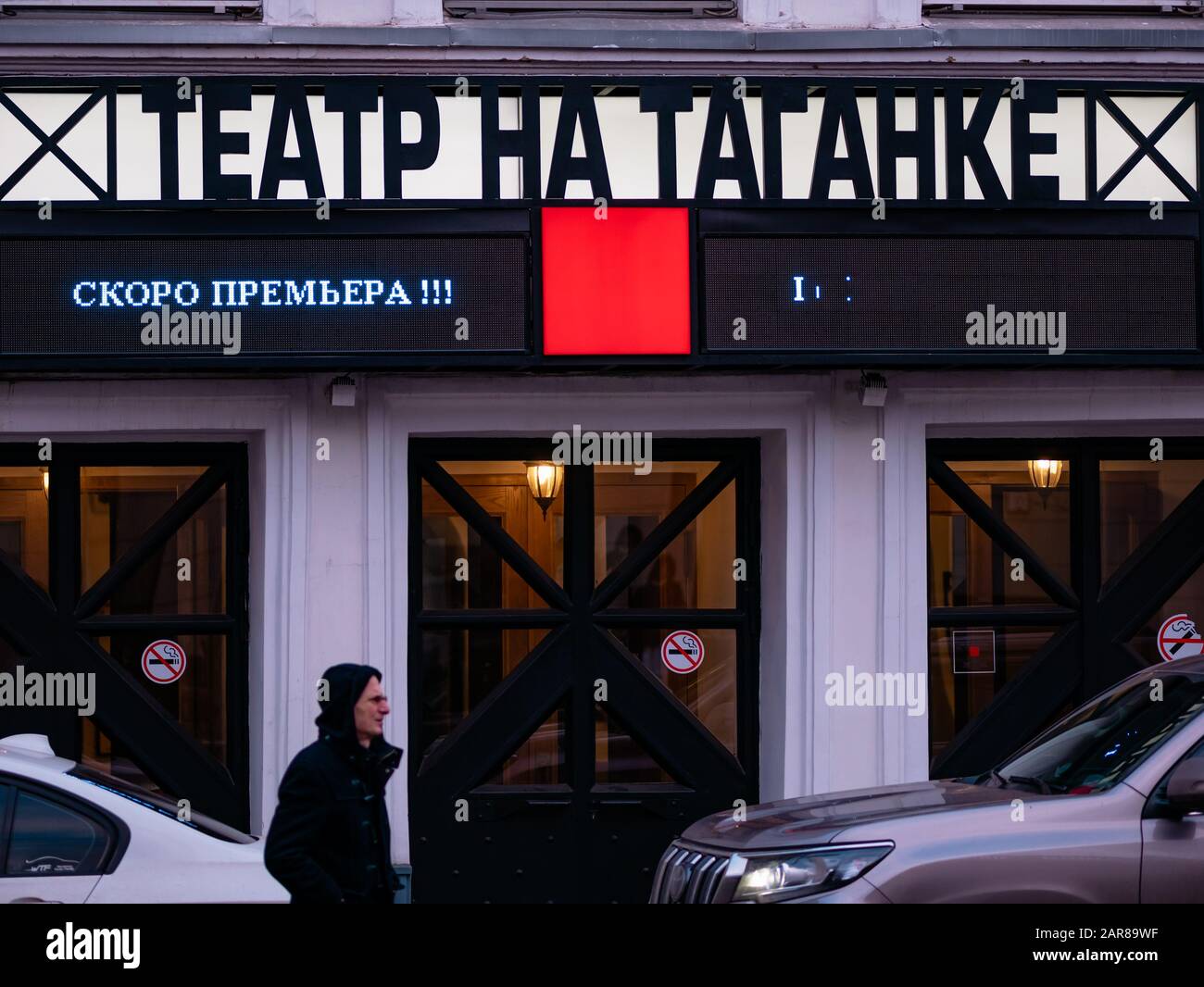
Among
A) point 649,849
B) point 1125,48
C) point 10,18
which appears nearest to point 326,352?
point 10,18

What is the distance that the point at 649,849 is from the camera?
10289 millimetres

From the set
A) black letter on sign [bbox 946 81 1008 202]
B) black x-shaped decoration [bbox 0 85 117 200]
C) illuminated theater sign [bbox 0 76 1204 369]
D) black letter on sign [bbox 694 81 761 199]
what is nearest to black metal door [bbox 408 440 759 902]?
illuminated theater sign [bbox 0 76 1204 369]

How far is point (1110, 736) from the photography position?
6738mm

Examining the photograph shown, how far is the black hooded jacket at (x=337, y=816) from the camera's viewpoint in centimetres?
566

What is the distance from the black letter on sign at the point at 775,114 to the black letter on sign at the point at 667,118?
51cm

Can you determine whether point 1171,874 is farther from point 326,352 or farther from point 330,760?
point 326,352

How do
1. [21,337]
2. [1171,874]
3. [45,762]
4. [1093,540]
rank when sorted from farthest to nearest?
1. [1093,540]
2. [21,337]
3. [45,762]
4. [1171,874]

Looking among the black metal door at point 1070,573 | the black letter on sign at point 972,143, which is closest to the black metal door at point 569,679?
the black metal door at point 1070,573

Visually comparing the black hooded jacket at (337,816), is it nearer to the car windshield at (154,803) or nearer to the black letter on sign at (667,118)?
the car windshield at (154,803)

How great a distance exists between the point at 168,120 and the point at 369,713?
17.2 feet

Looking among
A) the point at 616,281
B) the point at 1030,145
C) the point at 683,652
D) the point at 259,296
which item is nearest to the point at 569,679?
the point at 683,652

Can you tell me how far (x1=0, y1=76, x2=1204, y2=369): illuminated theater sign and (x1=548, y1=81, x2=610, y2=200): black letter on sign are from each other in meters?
0.02

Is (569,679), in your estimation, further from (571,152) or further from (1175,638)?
(1175,638)

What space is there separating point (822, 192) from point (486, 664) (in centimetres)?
389
